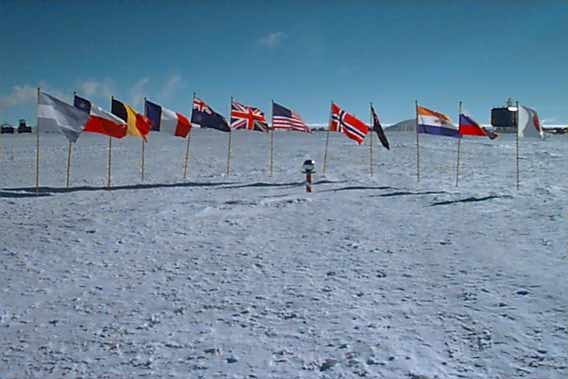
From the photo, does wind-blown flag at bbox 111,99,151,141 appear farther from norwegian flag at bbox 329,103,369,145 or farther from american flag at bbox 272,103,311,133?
norwegian flag at bbox 329,103,369,145

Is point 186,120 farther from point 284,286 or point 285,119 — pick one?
point 284,286

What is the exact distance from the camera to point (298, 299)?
16.8 feet

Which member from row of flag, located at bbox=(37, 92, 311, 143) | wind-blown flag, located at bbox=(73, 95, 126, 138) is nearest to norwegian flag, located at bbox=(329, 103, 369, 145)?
row of flag, located at bbox=(37, 92, 311, 143)

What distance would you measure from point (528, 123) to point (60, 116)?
1222 cm

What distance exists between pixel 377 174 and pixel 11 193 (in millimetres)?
11249

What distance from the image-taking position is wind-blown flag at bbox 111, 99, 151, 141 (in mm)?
13844

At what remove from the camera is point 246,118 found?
16.8 meters

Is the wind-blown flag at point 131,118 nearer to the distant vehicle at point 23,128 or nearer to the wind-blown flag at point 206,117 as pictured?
the wind-blown flag at point 206,117

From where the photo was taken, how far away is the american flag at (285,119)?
52.0 feet

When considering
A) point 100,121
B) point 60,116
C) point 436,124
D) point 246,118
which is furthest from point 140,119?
point 436,124

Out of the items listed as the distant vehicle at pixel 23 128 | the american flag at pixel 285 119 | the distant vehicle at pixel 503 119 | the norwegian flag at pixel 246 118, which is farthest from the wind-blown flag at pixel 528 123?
the distant vehicle at pixel 23 128

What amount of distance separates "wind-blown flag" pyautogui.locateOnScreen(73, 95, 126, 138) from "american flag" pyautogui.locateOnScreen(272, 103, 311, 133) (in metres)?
4.73

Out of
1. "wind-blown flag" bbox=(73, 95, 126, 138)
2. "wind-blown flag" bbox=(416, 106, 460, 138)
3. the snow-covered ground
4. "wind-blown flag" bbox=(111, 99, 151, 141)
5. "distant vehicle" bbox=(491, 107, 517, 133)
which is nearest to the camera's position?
the snow-covered ground

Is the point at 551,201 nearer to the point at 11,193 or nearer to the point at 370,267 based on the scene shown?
the point at 370,267
